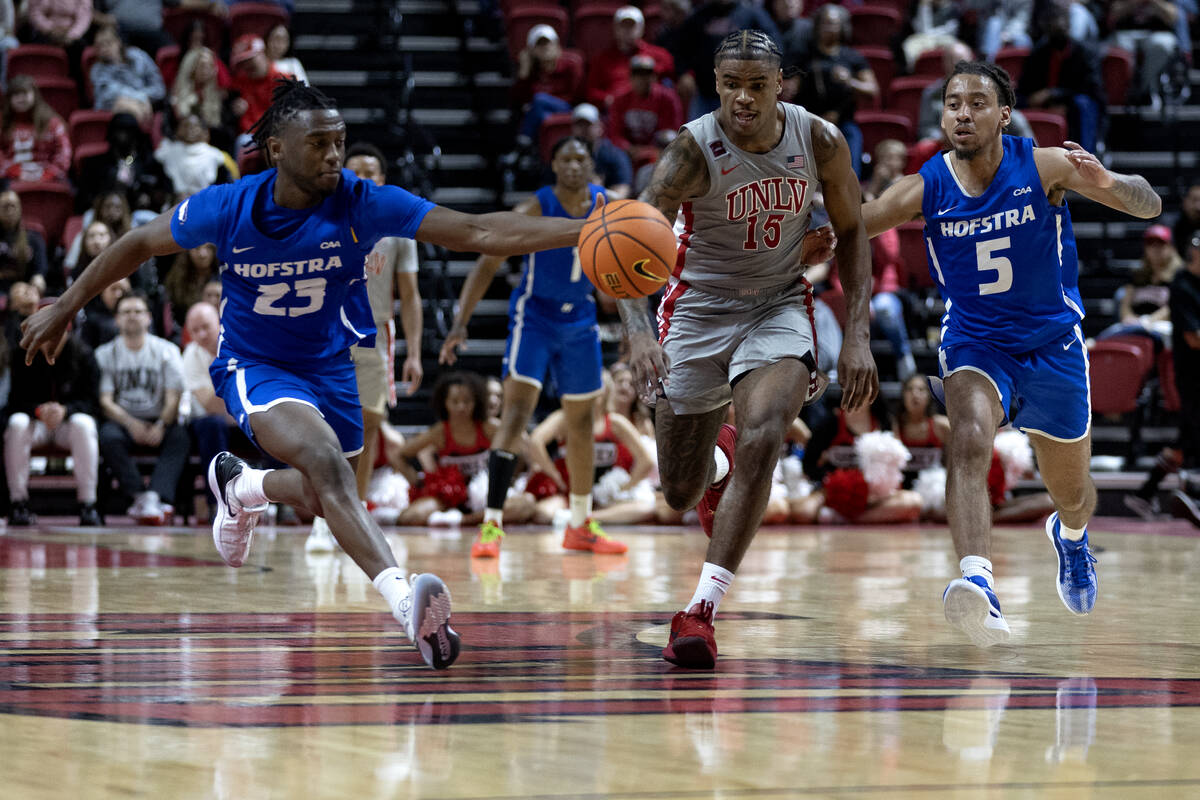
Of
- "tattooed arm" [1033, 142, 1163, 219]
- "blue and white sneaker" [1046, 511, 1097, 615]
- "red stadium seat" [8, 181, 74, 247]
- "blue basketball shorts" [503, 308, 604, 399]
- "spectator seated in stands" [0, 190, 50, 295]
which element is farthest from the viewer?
"red stadium seat" [8, 181, 74, 247]

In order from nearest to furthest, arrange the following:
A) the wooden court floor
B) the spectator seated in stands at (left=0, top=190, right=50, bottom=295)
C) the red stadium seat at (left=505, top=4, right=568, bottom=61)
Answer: the wooden court floor < the spectator seated in stands at (left=0, top=190, right=50, bottom=295) < the red stadium seat at (left=505, top=4, right=568, bottom=61)

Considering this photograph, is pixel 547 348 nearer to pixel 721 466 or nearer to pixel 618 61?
pixel 721 466

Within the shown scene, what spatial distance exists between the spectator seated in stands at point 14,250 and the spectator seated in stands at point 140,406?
906 mm

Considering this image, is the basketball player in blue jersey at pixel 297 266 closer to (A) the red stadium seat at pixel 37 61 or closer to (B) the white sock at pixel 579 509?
(B) the white sock at pixel 579 509

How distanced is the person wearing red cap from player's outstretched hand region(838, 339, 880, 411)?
921 cm

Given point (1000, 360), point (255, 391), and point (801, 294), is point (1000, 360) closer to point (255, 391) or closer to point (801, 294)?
point (801, 294)

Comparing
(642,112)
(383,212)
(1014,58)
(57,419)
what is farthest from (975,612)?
(1014,58)

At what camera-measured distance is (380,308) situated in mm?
8312

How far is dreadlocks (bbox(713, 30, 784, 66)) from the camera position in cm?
454

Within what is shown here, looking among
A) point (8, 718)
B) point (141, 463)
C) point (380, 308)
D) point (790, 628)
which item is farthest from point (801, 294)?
point (141, 463)

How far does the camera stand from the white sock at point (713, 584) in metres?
4.25

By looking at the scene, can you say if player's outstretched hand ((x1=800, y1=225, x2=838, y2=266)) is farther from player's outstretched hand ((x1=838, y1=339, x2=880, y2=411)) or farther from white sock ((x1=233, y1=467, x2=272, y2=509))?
white sock ((x1=233, y1=467, x2=272, y2=509))

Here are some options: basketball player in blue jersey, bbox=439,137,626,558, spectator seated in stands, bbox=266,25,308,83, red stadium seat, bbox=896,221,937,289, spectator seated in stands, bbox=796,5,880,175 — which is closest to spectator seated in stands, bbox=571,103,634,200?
spectator seated in stands, bbox=796,5,880,175

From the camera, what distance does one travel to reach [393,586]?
4070 millimetres
